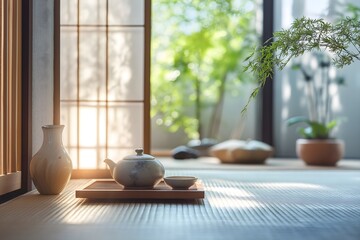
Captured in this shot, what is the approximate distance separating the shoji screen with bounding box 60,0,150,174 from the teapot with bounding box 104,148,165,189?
139 cm

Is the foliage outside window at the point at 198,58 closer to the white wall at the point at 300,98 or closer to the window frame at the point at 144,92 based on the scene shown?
the white wall at the point at 300,98

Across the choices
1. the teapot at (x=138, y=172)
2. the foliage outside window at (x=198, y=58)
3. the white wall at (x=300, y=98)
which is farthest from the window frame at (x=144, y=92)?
the foliage outside window at (x=198, y=58)

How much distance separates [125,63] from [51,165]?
1.46 m

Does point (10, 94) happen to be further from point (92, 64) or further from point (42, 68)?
point (92, 64)

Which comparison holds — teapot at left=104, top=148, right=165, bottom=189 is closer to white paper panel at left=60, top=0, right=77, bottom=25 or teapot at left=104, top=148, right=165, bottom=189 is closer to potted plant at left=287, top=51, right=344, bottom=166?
white paper panel at left=60, top=0, right=77, bottom=25

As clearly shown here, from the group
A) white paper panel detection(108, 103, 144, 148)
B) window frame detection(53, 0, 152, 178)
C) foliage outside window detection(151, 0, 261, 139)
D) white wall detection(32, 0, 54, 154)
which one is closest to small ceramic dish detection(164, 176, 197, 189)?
white wall detection(32, 0, 54, 154)

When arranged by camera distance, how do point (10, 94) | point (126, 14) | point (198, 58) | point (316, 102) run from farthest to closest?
1. point (198, 58)
2. point (316, 102)
3. point (126, 14)
4. point (10, 94)

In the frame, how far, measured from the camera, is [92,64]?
14.1ft

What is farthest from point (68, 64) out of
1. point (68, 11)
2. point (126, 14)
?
point (126, 14)

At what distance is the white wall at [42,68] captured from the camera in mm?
3443

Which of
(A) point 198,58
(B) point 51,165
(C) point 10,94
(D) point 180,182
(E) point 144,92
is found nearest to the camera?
(D) point 180,182

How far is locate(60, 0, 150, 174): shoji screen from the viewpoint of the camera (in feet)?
14.1

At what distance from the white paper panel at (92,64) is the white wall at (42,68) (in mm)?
360

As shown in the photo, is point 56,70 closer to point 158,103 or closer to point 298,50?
point 298,50
